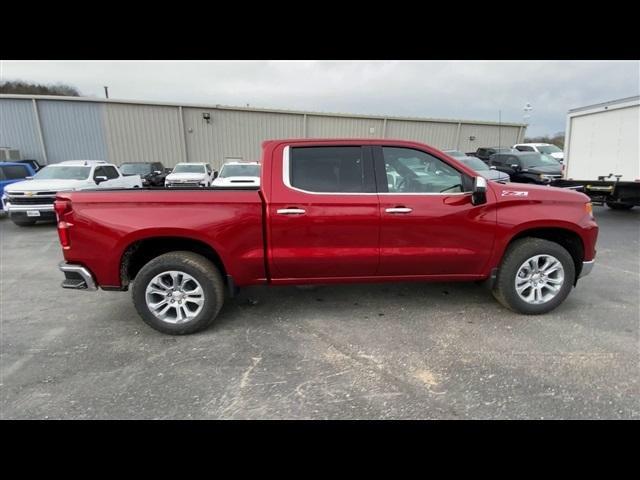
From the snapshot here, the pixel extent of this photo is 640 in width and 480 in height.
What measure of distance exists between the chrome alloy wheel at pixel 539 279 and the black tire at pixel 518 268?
0.04m

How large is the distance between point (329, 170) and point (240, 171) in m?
8.68

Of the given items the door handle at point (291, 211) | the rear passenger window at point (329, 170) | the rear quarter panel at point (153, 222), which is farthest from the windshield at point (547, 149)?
the rear quarter panel at point (153, 222)

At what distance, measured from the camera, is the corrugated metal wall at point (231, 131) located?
65.8 feet

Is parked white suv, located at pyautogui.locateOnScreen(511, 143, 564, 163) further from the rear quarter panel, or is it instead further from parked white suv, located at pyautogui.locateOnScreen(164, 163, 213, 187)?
the rear quarter panel

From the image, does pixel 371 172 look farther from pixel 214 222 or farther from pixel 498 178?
pixel 498 178

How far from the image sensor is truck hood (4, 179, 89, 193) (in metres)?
8.57

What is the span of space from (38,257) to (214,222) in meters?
5.10

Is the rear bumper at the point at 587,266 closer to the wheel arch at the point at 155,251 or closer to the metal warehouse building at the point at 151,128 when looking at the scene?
the wheel arch at the point at 155,251

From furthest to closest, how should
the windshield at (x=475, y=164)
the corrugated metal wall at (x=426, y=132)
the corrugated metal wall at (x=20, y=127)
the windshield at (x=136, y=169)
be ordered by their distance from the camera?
the corrugated metal wall at (x=426, y=132) < the corrugated metal wall at (x=20, y=127) < the windshield at (x=136, y=169) < the windshield at (x=475, y=164)

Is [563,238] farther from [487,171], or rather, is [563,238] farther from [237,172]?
[237,172]

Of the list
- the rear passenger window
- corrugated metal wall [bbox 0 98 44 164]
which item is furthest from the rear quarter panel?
corrugated metal wall [bbox 0 98 44 164]

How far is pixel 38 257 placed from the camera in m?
6.34

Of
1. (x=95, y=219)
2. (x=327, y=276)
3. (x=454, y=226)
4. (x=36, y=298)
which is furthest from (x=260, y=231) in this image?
(x=36, y=298)
